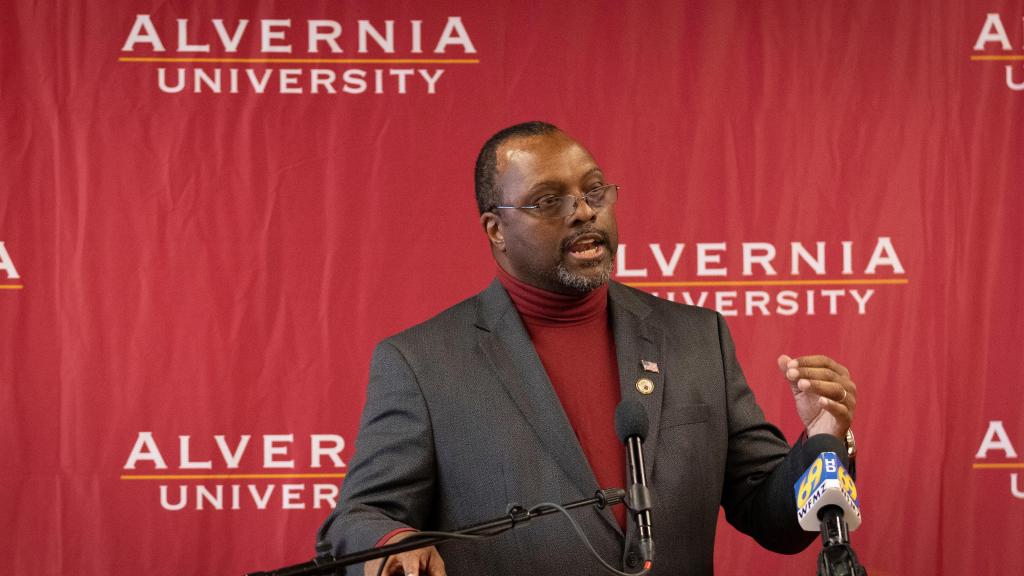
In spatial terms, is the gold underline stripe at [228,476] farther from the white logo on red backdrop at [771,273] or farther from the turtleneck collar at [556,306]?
the turtleneck collar at [556,306]

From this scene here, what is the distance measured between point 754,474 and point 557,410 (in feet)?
1.44

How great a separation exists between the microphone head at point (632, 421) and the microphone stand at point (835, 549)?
0.32 m

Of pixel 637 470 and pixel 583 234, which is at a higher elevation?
pixel 583 234

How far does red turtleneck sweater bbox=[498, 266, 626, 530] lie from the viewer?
2121mm

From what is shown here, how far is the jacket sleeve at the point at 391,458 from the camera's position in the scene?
204 cm

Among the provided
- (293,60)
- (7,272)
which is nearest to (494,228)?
(293,60)

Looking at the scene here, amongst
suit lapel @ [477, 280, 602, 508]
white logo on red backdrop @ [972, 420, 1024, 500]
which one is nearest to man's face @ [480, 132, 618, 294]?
suit lapel @ [477, 280, 602, 508]

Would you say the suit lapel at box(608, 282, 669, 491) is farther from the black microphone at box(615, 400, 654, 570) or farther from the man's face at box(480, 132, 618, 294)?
the black microphone at box(615, 400, 654, 570)

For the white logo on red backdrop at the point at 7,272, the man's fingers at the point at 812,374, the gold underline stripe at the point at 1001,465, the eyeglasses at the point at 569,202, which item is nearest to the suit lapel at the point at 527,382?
the eyeglasses at the point at 569,202

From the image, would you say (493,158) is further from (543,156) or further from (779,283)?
(779,283)

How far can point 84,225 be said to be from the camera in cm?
320

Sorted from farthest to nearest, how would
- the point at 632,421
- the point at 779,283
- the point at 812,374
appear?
the point at 779,283, the point at 812,374, the point at 632,421

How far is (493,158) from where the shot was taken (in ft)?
7.60

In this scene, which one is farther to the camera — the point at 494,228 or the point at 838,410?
the point at 494,228
